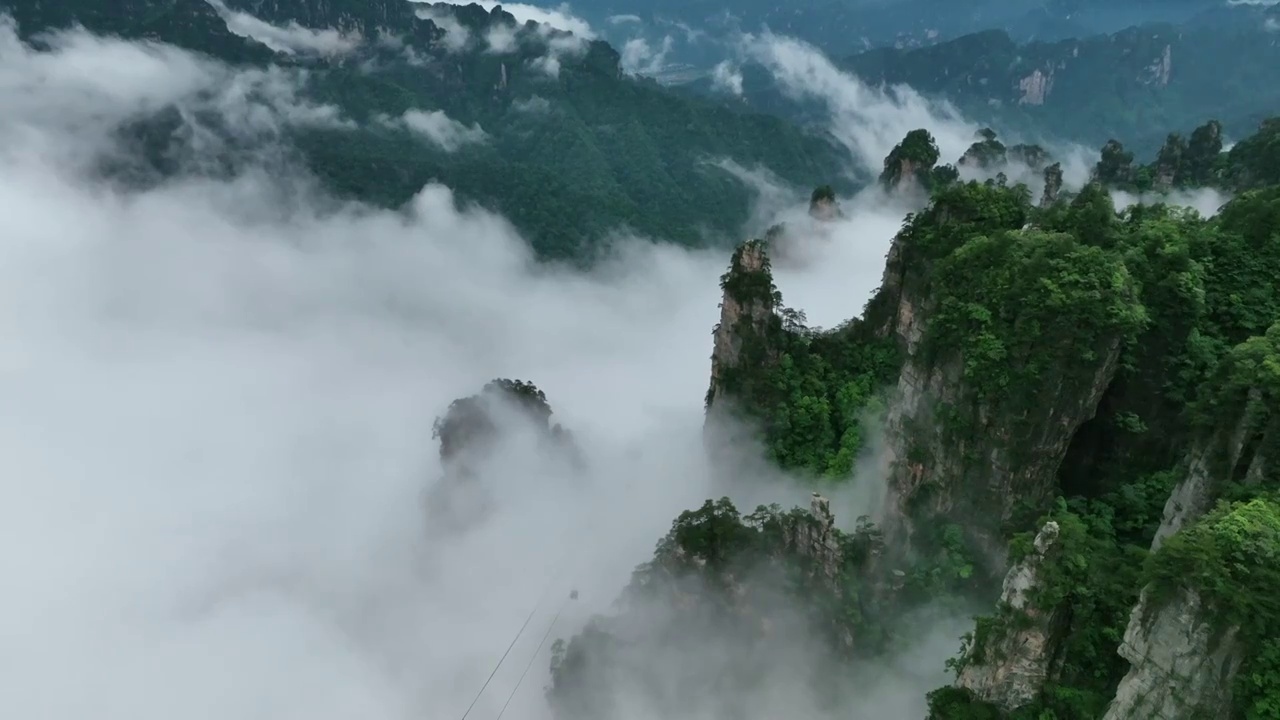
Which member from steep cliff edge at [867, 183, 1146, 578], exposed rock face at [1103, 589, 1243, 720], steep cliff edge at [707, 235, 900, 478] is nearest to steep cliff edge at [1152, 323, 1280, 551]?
exposed rock face at [1103, 589, 1243, 720]

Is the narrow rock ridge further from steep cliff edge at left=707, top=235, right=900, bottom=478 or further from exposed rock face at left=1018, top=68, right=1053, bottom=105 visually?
exposed rock face at left=1018, top=68, right=1053, bottom=105

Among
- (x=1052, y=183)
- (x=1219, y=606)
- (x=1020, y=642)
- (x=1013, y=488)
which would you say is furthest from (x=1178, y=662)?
(x=1052, y=183)

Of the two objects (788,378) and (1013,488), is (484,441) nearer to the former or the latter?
(788,378)

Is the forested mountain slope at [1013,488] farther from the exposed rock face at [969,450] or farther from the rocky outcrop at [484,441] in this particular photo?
the rocky outcrop at [484,441]

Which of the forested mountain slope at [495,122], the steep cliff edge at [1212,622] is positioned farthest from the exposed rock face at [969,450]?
Answer: the forested mountain slope at [495,122]

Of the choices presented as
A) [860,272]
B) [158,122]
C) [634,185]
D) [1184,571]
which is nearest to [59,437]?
[158,122]

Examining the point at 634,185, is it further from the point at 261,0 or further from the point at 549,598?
the point at 261,0
